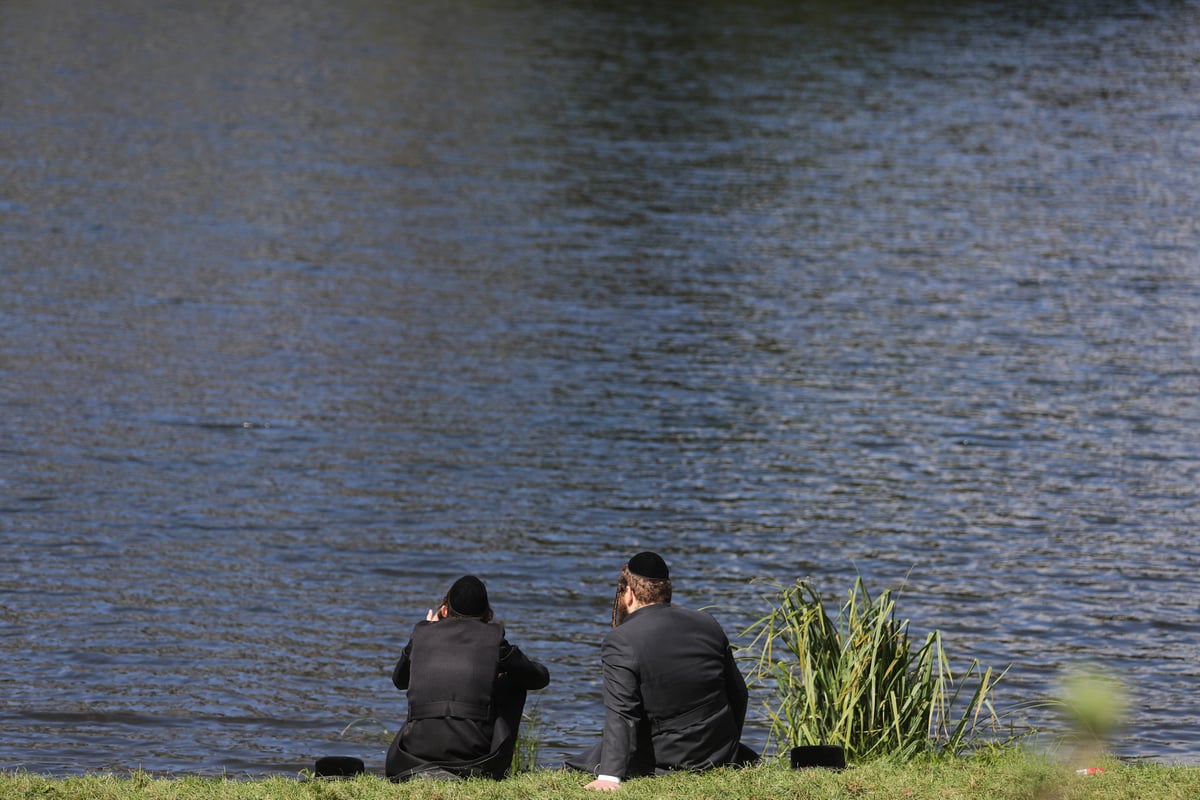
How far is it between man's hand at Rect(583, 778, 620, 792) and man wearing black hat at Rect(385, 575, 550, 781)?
788 mm

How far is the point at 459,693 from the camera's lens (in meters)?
9.82

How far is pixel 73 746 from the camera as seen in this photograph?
12.9 meters

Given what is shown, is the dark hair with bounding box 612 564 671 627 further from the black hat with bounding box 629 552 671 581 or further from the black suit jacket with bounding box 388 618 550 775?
the black suit jacket with bounding box 388 618 550 775

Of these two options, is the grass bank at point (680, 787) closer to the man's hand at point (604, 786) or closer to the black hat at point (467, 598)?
the man's hand at point (604, 786)

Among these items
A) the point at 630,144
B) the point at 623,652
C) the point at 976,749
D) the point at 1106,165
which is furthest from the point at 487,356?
the point at 1106,165

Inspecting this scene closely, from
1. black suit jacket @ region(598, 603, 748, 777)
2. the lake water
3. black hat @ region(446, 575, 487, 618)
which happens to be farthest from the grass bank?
the lake water

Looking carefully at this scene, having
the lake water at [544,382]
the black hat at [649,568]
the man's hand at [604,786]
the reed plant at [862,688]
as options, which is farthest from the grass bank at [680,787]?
the lake water at [544,382]

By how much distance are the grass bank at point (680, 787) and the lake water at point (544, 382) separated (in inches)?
130

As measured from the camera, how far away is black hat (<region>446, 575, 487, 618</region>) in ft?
32.3

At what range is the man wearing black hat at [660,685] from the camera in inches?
376

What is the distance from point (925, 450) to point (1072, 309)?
8894mm

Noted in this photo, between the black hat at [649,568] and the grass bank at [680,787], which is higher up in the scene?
the black hat at [649,568]

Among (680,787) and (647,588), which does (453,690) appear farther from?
(680,787)

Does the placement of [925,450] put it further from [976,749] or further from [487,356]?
[976,749]
